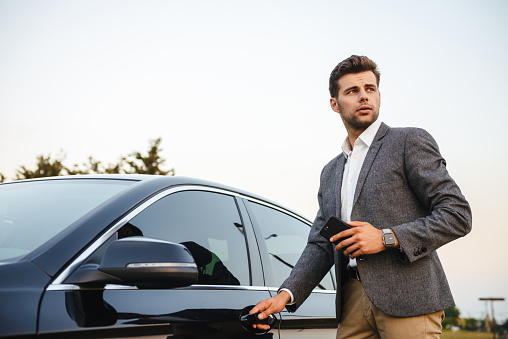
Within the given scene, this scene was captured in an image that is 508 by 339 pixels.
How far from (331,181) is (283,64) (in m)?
7.33

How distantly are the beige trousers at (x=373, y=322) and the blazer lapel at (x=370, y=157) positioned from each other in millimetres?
427

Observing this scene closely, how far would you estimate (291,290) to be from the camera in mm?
2471

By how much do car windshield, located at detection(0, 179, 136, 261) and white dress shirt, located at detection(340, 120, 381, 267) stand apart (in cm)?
98

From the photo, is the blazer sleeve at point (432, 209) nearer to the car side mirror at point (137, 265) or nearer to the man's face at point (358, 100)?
the man's face at point (358, 100)

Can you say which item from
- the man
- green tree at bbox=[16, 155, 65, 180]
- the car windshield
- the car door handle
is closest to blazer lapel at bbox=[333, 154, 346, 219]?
the man

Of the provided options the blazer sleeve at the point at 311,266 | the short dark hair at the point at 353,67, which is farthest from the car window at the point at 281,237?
the short dark hair at the point at 353,67

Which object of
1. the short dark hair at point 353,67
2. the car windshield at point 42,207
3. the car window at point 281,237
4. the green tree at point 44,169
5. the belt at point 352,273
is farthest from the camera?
the green tree at point 44,169

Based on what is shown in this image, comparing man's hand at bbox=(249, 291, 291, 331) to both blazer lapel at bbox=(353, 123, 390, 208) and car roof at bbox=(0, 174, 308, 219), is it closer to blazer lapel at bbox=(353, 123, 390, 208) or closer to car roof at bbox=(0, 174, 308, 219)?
blazer lapel at bbox=(353, 123, 390, 208)

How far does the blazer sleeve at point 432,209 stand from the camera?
6.89 ft

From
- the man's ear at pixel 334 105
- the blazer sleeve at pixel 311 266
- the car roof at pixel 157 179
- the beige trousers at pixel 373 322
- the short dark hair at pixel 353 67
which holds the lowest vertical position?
the beige trousers at pixel 373 322

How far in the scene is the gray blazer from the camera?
2.11 m

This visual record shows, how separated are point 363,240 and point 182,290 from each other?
74cm

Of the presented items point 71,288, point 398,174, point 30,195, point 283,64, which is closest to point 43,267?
point 71,288

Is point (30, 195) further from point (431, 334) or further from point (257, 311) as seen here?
point (431, 334)
